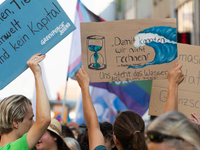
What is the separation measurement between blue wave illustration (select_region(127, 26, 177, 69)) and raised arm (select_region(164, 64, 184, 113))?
0.15 meters

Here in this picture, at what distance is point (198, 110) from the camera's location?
3127 millimetres

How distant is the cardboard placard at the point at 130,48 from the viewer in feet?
9.21

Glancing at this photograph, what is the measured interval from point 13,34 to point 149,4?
942 inches

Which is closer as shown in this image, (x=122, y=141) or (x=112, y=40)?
(x=122, y=141)

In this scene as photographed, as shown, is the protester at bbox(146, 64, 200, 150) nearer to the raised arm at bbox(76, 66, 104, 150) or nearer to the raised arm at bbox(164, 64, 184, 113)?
the raised arm at bbox(76, 66, 104, 150)

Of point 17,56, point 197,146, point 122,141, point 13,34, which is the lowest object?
point 122,141

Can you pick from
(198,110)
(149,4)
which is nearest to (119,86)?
(198,110)

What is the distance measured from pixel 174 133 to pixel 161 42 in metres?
1.60

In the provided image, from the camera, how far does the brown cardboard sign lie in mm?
3137

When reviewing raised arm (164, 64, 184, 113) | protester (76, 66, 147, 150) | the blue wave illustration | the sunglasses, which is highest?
the blue wave illustration

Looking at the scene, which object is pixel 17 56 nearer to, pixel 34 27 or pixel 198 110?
pixel 34 27

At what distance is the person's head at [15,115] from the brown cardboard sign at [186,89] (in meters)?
1.43

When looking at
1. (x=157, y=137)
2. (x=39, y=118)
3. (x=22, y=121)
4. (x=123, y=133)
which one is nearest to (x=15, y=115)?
(x=22, y=121)

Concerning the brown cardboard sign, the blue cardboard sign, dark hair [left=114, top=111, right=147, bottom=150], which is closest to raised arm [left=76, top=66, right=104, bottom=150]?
dark hair [left=114, top=111, right=147, bottom=150]
